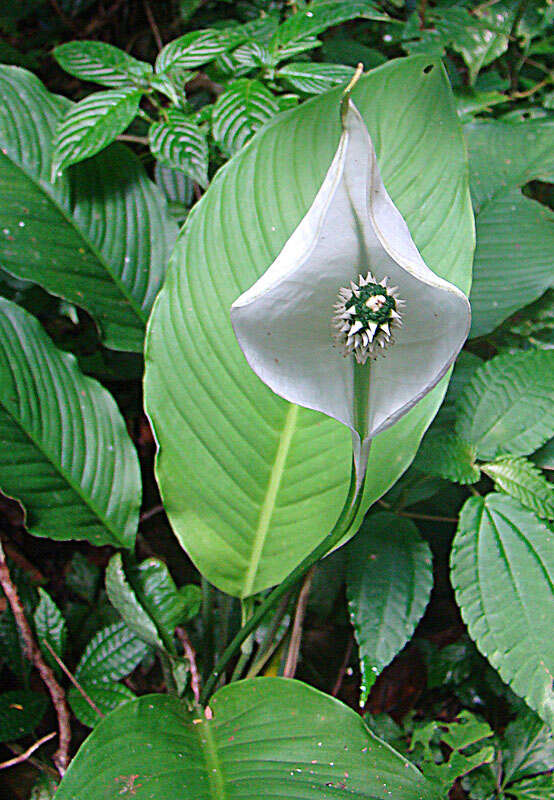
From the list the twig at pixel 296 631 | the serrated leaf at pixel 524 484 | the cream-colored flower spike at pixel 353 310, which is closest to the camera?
the cream-colored flower spike at pixel 353 310

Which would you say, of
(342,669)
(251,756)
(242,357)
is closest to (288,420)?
(242,357)

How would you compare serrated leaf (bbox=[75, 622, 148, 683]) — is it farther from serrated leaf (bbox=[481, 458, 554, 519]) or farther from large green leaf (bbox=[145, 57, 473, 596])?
serrated leaf (bbox=[481, 458, 554, 519])

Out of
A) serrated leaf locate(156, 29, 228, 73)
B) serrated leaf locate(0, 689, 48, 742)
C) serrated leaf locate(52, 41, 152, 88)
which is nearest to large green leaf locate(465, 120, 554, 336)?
serrated leaf locate(156, 29, 228, 73)

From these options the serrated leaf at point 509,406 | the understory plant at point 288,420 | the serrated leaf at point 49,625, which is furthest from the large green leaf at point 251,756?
the serrated leaf at point 509,406

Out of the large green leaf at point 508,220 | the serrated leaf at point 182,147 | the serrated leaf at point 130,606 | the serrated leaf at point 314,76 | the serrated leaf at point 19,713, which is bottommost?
the serrated leaf at point 19,713

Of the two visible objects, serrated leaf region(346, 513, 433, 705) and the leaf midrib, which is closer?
serrated leaf region(346, 513, 433, 705)

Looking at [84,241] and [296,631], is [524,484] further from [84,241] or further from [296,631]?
[84,241]

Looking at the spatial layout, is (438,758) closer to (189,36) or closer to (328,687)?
(328,687)

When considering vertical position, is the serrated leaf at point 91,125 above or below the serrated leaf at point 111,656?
above

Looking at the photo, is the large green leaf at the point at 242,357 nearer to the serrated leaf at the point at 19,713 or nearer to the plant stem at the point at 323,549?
the plant stem at the point at 323,549
